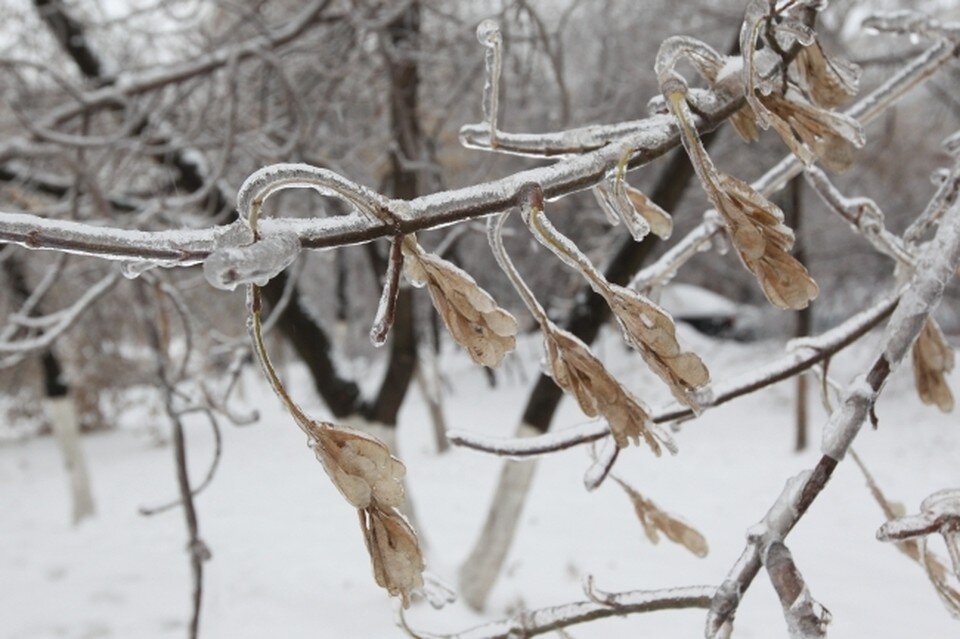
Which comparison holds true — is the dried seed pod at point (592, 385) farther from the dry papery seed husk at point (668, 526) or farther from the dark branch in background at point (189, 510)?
the dark branch in background at point (189, 510)

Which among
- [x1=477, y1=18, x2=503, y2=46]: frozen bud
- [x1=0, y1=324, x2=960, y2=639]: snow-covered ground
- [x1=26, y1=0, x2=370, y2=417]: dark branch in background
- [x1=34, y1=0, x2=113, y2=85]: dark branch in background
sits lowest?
[x1=0, y1=324, x2=960, y2=639]: snow-covered ground

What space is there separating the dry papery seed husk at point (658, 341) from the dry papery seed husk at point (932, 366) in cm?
43

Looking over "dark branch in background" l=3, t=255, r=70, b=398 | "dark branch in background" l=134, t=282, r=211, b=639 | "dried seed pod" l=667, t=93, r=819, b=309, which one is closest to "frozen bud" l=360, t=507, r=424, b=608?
"dried seed pod" l=667, t=93, r=819, b=309

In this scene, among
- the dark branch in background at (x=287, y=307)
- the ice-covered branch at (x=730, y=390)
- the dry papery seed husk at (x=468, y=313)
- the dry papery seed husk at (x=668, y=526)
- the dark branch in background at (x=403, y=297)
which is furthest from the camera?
the dark branch in background at (x=403, y=297)

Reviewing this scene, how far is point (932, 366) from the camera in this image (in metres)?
0.78

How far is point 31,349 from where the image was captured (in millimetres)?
2471

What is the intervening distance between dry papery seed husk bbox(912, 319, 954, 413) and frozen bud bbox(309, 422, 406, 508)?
1.88 ft

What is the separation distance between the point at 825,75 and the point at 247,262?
50 centimetres

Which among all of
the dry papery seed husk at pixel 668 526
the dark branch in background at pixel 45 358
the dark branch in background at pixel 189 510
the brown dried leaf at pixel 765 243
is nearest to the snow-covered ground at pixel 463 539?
the dark branch in background at pixel 189 510

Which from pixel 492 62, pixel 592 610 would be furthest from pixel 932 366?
pixel 492 62

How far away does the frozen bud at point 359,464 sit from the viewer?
1.51 ft

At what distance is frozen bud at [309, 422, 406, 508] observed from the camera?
46cm

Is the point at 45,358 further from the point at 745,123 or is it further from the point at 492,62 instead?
the point at 745,123

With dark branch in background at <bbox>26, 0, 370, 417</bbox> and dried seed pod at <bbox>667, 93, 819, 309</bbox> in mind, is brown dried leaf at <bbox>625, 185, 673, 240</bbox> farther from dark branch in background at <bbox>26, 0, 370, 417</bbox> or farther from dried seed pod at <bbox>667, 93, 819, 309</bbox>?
dark branch in background at <bbox>26, 0, 370, 417</bbox>
